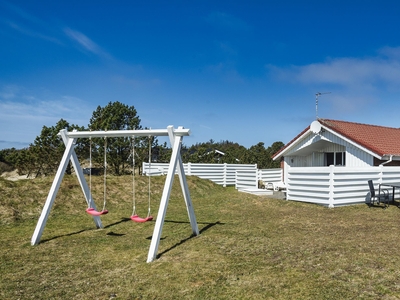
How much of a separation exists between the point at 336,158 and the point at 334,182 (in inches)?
251

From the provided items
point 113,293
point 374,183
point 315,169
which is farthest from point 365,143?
point 113,293

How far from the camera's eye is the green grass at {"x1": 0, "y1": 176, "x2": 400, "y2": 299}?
4.71 m

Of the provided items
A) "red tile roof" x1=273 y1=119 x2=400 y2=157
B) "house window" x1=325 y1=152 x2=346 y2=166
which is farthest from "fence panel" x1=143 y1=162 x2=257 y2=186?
"house window" x1=325 y1=152 x2=346 y2=166

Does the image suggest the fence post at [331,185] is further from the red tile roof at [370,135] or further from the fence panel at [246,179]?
the fence panel at [246,179]

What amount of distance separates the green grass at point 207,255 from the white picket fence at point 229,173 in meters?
8.83

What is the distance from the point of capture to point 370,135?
59.6ft

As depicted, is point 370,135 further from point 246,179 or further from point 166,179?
point 166,179

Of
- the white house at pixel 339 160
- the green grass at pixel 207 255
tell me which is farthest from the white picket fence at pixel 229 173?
the green grass at pixel 207 255

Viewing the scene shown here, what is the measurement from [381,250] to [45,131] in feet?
76.5

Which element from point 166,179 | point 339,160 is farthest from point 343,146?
point 166,179

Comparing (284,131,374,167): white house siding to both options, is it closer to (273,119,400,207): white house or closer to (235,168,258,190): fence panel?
(273,119,400,207): white house

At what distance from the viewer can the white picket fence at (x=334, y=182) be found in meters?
12.5

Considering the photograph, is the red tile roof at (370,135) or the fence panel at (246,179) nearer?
the red tile roof at (370,135)

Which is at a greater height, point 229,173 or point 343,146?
point 343,146
